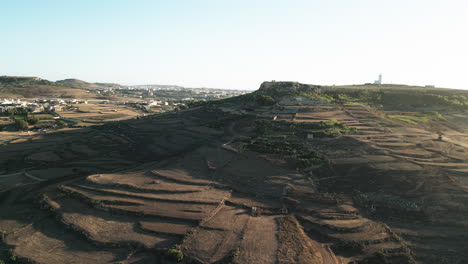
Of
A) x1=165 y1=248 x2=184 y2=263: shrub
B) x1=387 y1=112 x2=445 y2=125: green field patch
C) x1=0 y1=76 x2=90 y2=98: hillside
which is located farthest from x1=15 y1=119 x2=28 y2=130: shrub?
x1=0 y1=76 x2=90 y2=98: hillside

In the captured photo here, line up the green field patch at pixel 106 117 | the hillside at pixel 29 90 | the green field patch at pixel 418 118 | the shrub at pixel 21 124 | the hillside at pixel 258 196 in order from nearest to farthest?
the hillside at pixel 258 196 → the green field patch at pixel 418 118 → the shrub at pixel 21 124 → the green field patch at pixel 106 117 → the hillside at pixel 29 90

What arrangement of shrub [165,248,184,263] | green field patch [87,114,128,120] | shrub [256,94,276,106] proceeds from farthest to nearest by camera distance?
green field patch [87,114,128,120] < shrub [256,94,276,106] < shrub [165,248,184,263]

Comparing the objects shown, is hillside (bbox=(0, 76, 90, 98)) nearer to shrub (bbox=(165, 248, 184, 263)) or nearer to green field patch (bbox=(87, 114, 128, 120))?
green field patch (bbox=(87, 114, 128, 120))

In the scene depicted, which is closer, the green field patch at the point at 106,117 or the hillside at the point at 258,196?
the hillside at the point at 258,196

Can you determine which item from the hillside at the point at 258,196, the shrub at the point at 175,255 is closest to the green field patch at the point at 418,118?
the hillside at the point at 258,196

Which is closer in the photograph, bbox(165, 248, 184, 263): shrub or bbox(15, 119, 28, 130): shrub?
bbox(165, 248, 184, 263): shrub

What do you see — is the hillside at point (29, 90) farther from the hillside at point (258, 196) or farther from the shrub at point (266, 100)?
the shrub at point (266, 100)

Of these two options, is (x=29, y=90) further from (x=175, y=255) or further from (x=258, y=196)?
(x=175, y=255)
